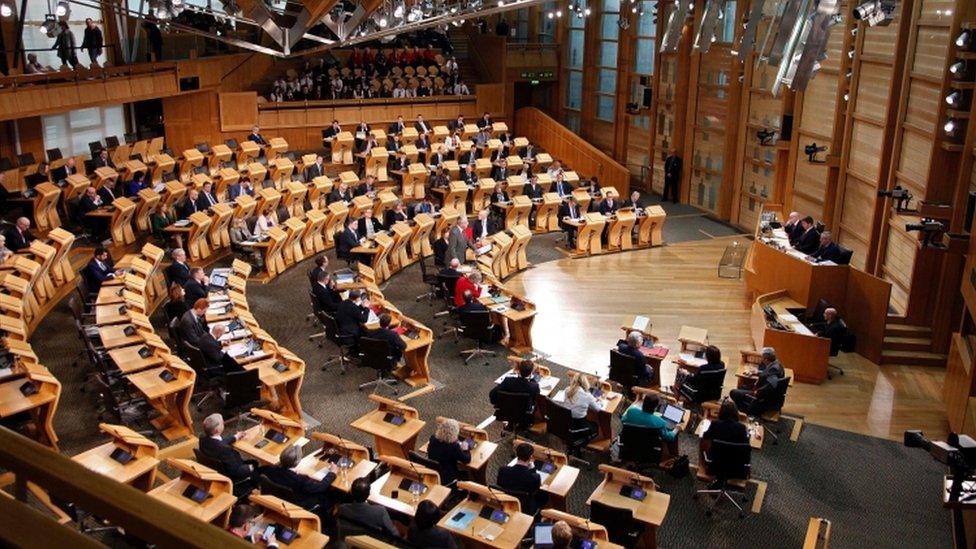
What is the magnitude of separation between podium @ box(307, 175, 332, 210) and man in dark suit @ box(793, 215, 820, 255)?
928 centimetres

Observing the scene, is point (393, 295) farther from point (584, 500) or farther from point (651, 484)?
point (651, 484)

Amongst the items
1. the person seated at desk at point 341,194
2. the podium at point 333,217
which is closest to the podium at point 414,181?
the person seated at desk at point 341,194

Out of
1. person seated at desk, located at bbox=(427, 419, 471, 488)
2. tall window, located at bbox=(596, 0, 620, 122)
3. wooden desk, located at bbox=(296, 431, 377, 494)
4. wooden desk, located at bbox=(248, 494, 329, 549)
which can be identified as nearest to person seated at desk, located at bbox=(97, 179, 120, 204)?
wooden desk, located at bbox=(296, 431, 377, 494)

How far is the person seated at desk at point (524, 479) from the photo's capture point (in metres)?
7.71

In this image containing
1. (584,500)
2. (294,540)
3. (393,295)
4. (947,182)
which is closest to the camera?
(294,540)

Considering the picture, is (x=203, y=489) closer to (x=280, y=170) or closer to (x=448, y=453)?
(x=448, y=453)

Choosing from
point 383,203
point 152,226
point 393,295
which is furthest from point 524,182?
point 152,226

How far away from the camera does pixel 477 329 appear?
12.2 metres

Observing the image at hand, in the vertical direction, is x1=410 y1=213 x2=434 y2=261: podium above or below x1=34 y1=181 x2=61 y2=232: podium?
below

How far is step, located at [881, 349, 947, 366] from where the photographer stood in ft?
41.9

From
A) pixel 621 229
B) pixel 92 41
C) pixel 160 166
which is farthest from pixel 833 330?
pixel 92 41

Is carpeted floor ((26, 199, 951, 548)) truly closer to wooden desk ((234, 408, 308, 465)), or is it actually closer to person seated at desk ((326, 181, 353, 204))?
wooden desk ((234, 408, 308, 465))

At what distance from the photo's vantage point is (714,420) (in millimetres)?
8945

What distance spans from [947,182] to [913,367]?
274 centimetres
